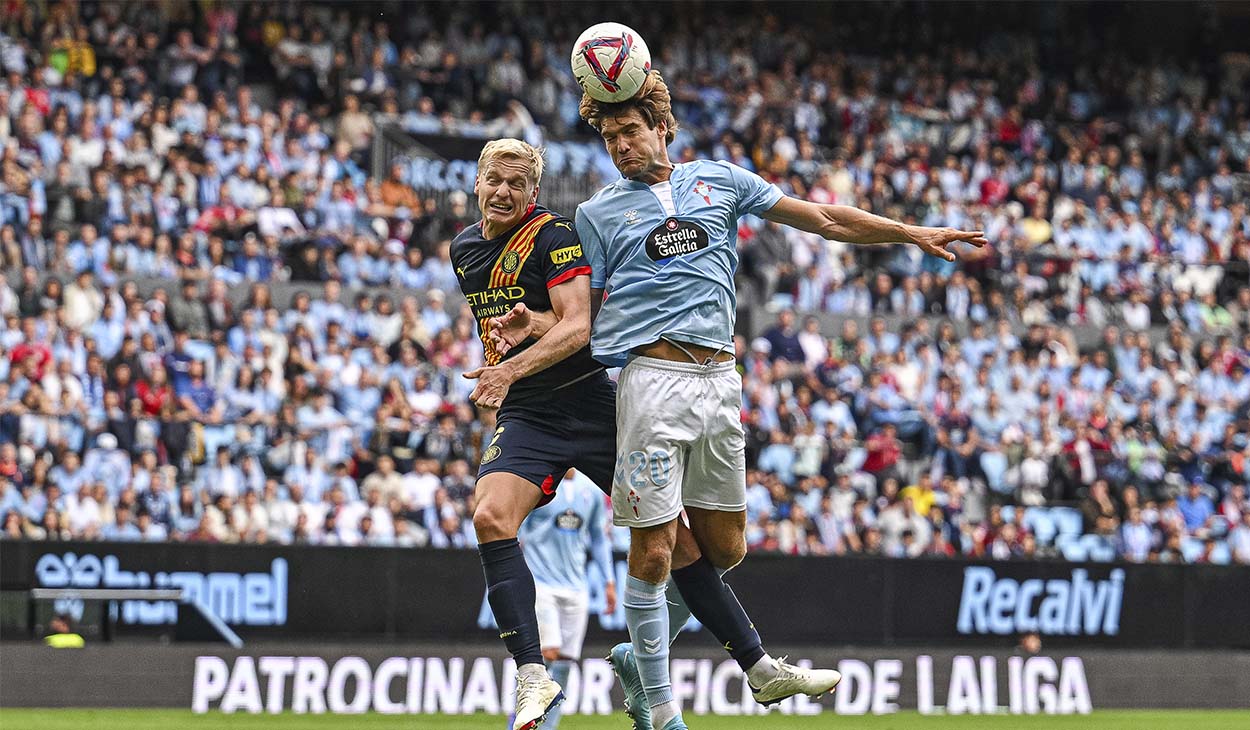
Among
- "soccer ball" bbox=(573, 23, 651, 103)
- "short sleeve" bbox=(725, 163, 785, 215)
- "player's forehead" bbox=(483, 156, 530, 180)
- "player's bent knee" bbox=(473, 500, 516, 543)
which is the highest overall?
"soccer ball" bbox=(573, 23, 651, 103)

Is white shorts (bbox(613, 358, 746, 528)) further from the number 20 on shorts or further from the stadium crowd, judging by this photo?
the stadium crowd

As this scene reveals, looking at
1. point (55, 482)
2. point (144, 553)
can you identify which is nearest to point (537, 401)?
A: point (144, 553)

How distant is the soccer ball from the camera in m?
7.56

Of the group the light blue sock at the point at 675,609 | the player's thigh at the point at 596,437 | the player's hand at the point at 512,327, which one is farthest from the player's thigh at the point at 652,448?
the light blue sock at the point at 675,609

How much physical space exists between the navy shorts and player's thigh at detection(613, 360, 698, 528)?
265 mm

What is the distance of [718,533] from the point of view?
7719mm

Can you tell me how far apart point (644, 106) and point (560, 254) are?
71 cm

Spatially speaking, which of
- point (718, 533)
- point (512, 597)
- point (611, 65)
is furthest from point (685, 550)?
point (611, 65)

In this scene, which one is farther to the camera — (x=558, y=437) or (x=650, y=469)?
(x=558, y=437)

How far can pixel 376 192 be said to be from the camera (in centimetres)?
2244

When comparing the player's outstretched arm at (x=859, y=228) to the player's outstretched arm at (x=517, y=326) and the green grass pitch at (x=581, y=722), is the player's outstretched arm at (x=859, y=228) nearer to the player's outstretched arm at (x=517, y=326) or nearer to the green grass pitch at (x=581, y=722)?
the player's outstretched arm at (x=517, y=326)

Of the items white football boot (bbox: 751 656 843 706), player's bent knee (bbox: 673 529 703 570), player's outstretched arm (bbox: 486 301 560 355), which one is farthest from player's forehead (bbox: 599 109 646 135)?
white football boot (bbox: 751 656 843 706)

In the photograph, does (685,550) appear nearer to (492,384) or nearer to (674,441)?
(674,441)

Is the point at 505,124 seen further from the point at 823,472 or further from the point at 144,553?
the point at 144,553
